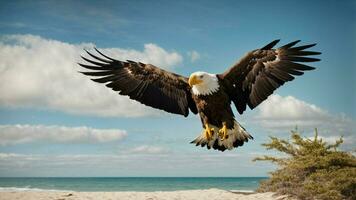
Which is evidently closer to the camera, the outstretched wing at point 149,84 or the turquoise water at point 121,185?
the outstretched wing at point 149,84

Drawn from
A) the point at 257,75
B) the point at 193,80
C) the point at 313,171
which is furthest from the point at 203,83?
the point at 313,171

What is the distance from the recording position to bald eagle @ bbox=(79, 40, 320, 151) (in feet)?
23.4

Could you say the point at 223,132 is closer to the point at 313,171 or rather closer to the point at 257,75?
the point at 257,75

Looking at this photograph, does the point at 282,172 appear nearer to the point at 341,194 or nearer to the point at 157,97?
the point at 341,194

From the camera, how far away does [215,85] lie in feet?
23.4

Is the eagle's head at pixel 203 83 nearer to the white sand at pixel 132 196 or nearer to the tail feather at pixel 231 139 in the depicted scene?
the tail feather at pixel 231 139

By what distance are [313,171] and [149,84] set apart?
6.94 metres

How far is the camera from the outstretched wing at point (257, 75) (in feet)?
24.2

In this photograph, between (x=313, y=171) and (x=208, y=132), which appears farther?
(x=313, y=171)

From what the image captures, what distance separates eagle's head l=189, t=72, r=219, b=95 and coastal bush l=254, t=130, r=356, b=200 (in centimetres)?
611

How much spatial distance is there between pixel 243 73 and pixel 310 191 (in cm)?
592

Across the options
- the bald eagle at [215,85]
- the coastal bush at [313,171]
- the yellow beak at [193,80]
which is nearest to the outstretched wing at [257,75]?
the bald eagle at [215,85]

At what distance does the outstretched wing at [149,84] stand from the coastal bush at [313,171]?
567cm

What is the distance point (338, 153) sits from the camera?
1276cm
